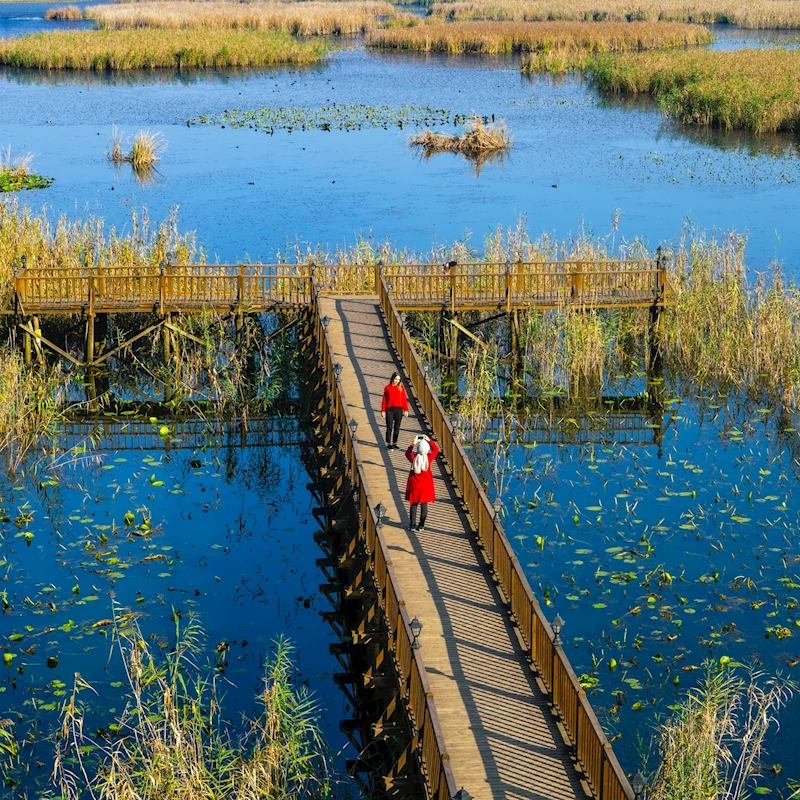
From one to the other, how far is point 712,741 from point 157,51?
82.4 m

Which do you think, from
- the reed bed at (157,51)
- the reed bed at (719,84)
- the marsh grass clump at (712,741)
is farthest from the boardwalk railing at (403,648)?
the reed bed at (157,51)

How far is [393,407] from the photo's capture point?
22.7 metres

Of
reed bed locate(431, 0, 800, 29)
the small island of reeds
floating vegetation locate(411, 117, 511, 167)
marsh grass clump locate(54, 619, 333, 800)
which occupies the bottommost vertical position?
marsh grass clump locate(54, 619, 333, 800)

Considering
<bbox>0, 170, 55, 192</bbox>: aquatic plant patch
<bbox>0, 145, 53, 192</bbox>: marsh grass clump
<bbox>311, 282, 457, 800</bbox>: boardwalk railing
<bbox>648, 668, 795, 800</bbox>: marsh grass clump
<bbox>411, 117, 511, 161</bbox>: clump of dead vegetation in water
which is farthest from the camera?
<bbox>411, 117, 511, 161</bbox>: clump of dead vegetation in water

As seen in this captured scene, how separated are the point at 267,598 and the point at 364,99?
190 ft

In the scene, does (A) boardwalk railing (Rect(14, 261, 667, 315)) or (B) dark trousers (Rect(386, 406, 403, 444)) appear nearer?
(B) dark trousers (Rect(386, 406, 403, 444))

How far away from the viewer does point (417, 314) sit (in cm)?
3434

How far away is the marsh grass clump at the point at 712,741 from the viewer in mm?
14844

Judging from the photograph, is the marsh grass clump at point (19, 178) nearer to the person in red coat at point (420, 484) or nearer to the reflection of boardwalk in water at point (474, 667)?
the reflection of boardwalk in water at point (474, 667)

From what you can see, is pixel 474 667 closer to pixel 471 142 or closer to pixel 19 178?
pixel 19 178

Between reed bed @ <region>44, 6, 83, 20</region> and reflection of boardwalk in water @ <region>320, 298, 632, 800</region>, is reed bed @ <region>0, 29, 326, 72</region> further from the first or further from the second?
reflection of boardwalk in water @ <region>320, 298, 632, 800</region>

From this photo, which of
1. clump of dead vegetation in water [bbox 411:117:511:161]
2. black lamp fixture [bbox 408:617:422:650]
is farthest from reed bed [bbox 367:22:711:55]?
black lamp fixture [bbox 408:617:422:650]

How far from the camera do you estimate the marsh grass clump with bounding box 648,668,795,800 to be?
584 inches

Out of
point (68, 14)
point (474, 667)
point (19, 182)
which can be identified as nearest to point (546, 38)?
point (68, 14)
